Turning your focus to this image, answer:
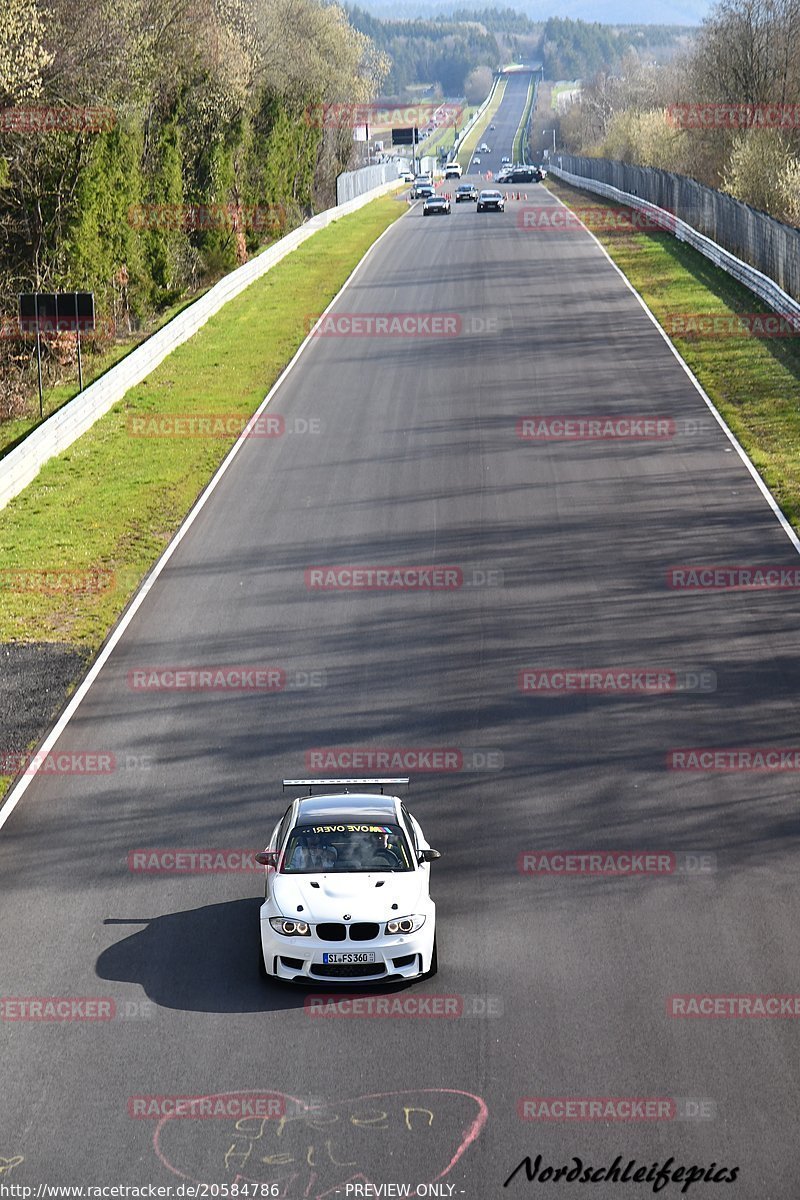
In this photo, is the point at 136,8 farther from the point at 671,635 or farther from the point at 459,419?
the point at 671,635

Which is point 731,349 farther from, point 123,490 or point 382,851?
point 382,851

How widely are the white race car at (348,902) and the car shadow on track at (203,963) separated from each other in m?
0.22

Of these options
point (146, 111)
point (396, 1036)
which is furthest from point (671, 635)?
point (146, 111)

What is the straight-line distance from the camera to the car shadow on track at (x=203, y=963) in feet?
39.1

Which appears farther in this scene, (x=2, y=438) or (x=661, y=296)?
(x=661, y=296)

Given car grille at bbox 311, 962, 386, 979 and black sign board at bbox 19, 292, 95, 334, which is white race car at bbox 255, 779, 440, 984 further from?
black sign board at bbox 19, 292, 95, 334

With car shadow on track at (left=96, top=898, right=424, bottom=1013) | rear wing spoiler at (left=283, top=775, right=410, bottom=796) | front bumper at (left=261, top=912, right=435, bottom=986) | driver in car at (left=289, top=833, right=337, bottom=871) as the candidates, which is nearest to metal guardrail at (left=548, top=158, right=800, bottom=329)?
rear wing spoiler at (left=283, top=775, right=410, bottom=796)

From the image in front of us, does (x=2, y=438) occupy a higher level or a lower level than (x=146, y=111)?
lower

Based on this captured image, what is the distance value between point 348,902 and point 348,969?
581 mm

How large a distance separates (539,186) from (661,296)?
5838 centimetres

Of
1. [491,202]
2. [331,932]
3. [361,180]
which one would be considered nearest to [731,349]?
[331,932]

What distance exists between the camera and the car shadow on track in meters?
11.9

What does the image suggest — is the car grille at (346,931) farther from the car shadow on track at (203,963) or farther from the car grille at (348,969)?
the car shadow on track at (203,963)

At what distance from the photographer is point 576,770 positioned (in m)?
16.2
